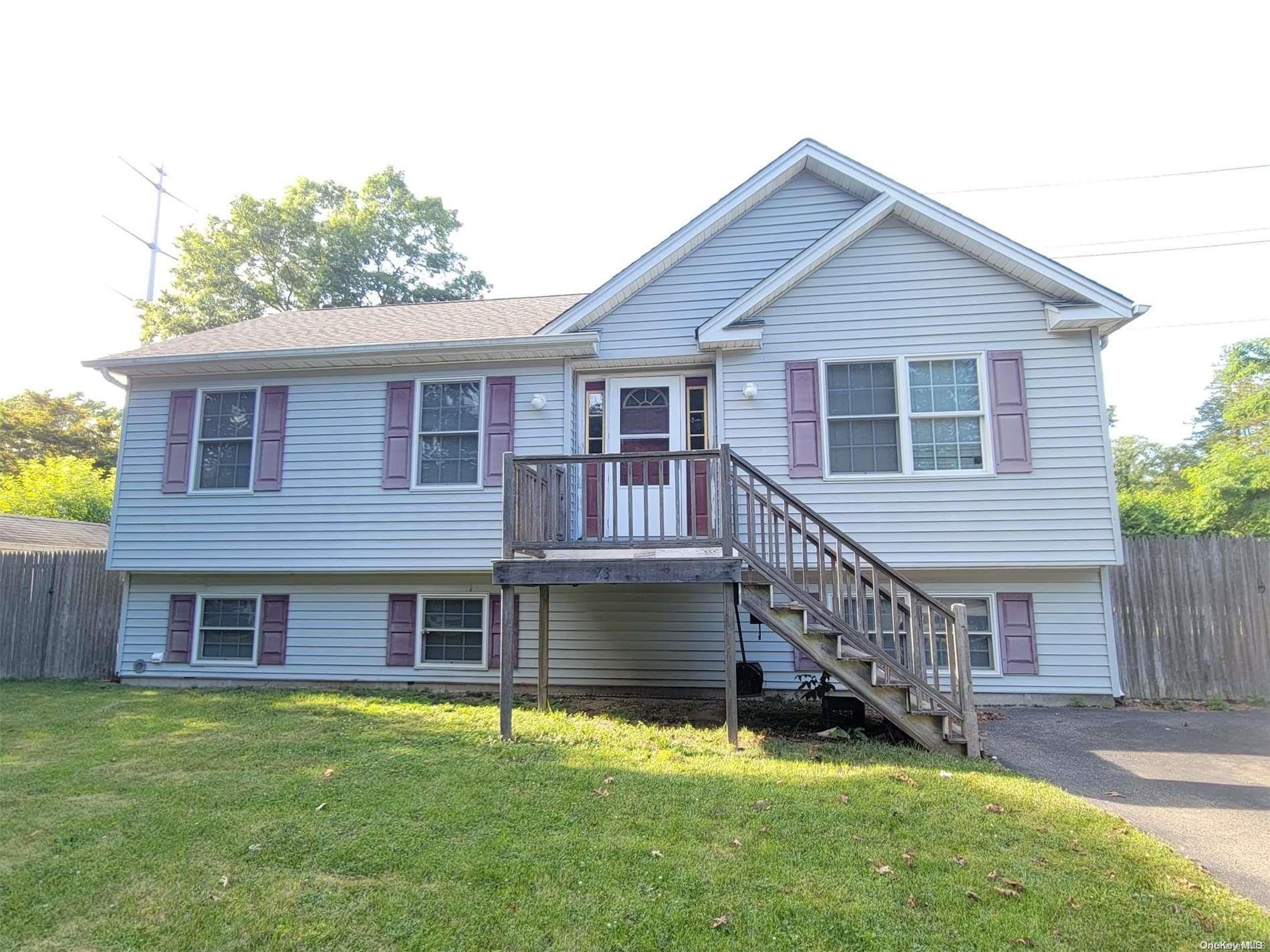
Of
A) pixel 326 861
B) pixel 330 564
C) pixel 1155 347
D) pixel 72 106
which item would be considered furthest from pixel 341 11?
pixel 1155 347

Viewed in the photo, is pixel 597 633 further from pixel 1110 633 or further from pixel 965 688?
pixel 1110 633

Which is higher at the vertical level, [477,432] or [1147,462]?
[1147,462]

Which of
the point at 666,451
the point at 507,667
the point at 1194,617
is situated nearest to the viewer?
the point at 507,667

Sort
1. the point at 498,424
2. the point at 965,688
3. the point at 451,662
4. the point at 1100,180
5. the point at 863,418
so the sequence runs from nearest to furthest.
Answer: the point at 965,688 → the point at 863,418 → the point at 498,424 → the point at 451,662 → the point at 1100,180

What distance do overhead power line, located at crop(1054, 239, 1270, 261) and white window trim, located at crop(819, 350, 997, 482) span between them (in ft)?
27.0

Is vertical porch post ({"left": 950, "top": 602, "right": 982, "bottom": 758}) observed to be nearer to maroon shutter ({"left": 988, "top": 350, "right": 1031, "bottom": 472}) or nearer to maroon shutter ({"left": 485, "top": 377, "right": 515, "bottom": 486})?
maroon shutter ({"left": 988, "top": 350, "right": 1031, "bottom": 472})

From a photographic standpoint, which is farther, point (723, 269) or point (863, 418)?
point (723, 269)

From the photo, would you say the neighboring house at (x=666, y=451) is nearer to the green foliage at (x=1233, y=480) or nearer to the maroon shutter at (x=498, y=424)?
the maroon shutter at (x=498, y=424)

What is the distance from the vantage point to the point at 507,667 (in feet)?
19.1

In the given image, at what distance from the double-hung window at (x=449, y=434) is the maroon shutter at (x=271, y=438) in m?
1.97

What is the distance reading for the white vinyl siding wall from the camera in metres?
7.45

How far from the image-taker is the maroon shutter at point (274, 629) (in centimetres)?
881

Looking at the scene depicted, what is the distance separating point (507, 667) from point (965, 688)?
380 cm

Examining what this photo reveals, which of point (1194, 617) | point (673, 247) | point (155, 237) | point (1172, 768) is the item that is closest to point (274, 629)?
point (673, 247)
